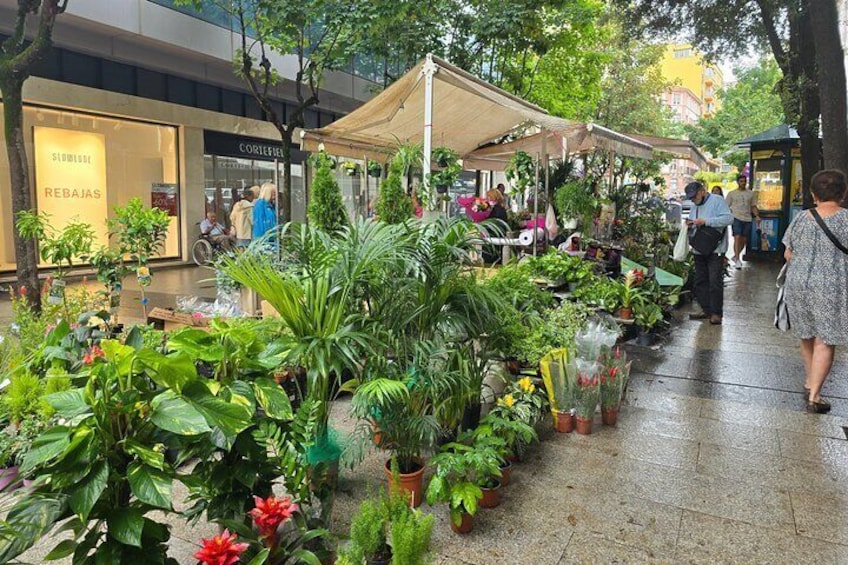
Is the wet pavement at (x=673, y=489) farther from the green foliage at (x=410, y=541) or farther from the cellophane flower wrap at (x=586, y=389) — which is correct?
the green foliage at (x=410, y=541)

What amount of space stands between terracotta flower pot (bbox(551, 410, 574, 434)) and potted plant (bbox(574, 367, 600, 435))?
0.05 metres

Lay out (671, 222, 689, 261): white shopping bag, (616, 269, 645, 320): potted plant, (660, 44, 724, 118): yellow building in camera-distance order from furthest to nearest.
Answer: (660, 44, 724, 118): yellow building < (671, 222, 689, 261): white shopping bag < (616, 269, 645, 320): potted plant

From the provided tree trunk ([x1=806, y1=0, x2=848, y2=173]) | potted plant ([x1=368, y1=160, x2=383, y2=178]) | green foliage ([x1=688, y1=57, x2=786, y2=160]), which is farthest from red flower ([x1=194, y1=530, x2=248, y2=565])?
green foliage ([x1=688, y1=57, x2=786, y2=160])

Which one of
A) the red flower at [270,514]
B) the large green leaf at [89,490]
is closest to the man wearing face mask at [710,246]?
the red flower at [270,514]

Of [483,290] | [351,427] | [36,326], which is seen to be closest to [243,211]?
[36,326]

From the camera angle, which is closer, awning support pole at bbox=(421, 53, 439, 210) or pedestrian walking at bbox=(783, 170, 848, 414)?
pedestrian walking at bbox=(783, 170, 848, 414)

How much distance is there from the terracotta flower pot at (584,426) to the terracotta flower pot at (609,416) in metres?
0.20

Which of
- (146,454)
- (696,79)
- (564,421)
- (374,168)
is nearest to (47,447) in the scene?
(146,454)

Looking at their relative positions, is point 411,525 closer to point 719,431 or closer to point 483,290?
point 483,290

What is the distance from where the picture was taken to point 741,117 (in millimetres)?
34594

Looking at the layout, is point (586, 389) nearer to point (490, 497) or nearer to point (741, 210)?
point (490, 497)

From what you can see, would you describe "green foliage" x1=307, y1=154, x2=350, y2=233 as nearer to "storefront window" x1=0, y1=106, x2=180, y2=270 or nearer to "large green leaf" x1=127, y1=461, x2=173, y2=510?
"large green leaf" x1=127, y1=461, x2=173, y2=510

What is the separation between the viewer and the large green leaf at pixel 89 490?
1780 millimetres

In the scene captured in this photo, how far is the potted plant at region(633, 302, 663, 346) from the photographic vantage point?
21.7 feet
